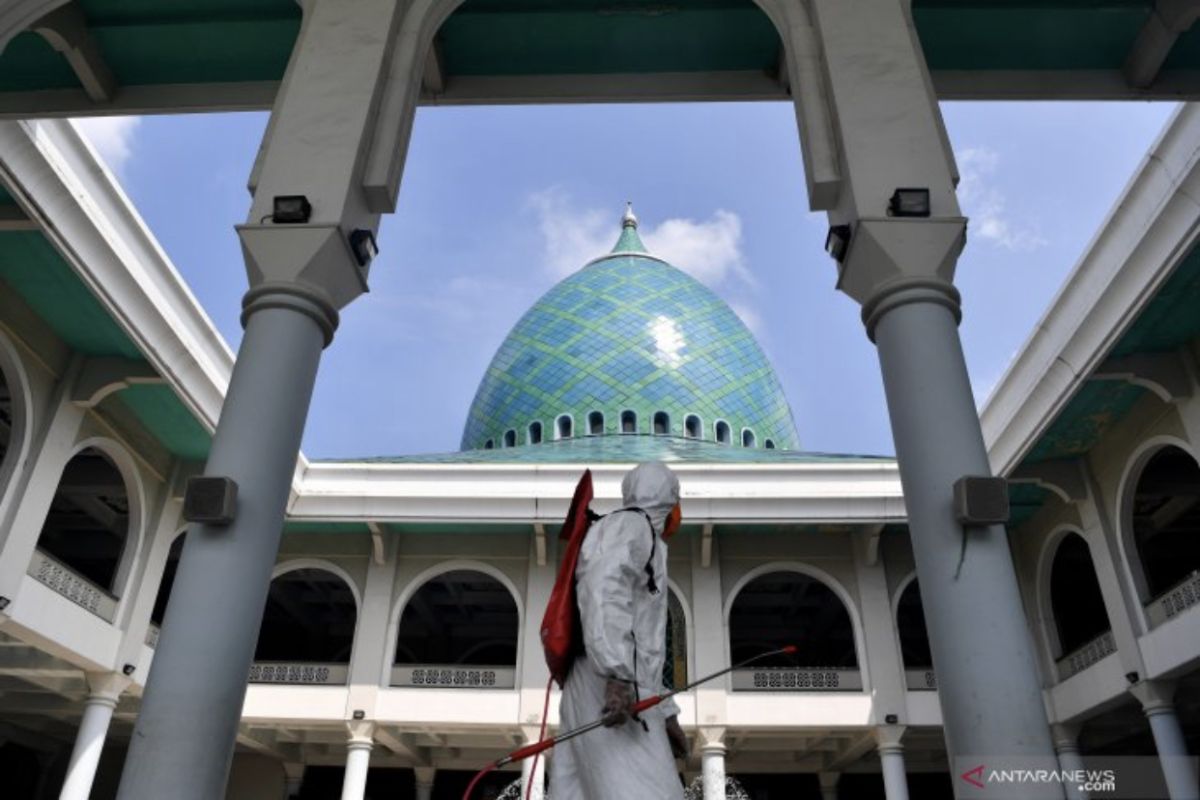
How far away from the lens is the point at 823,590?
16453 mm

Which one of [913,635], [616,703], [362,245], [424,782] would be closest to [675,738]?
[616,703]

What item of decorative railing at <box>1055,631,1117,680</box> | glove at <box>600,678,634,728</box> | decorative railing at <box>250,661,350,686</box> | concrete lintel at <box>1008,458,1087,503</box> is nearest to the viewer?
glove at <box>600,678,634,728</box>

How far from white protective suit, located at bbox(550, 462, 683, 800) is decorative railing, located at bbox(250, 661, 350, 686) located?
10.7m

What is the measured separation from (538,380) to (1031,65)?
1611 cm

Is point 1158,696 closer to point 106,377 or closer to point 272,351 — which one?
point 272,351

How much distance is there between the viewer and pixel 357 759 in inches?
467

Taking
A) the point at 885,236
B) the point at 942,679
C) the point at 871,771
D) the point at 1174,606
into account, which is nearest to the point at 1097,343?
the point at 1174,606

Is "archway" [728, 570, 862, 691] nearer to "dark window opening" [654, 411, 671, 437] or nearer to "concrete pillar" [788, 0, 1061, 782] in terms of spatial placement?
"dark window opening" [654, 411, 671, 437]

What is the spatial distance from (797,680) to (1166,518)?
6371 millimetres

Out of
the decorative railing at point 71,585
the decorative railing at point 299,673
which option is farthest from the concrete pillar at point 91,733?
the decorative railing at point 299,673

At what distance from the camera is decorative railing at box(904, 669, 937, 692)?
12.4 meters

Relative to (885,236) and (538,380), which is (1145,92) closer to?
(885,236)

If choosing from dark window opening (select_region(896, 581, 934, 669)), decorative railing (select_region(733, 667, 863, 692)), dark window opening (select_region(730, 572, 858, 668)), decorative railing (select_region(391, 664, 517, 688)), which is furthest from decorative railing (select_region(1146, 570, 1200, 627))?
decorative railing (select_region(391, 664, 517, 688))

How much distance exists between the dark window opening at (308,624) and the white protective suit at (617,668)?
14258mm
